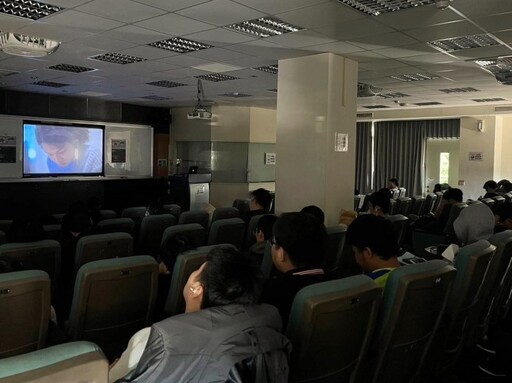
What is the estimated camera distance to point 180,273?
2.73m

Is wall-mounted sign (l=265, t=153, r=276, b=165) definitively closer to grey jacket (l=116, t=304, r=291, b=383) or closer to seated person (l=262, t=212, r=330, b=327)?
seated person (l=262, t=212, r=330, b=327)

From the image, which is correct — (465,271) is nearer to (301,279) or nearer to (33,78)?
(301,279)

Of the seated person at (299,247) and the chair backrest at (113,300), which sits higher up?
the seated person at (299,247)

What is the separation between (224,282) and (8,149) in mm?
9794

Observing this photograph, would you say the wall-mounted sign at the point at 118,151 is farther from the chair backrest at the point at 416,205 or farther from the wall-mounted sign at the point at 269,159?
the chair backrest at the point at 416,205

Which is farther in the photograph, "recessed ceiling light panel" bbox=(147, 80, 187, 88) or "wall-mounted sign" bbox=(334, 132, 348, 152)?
"recessed ceiling light panel" bbox=(147, 80, 187, 88)

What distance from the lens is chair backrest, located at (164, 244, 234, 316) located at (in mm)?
2712

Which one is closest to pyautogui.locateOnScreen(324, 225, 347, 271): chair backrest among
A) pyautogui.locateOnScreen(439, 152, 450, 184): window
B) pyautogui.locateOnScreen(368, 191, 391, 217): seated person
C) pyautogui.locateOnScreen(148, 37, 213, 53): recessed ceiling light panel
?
pyautogui.locateOnScreen(368, 191, 391, 217): seated person

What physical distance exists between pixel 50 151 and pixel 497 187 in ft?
33.2

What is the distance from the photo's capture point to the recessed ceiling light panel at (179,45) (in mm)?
5543

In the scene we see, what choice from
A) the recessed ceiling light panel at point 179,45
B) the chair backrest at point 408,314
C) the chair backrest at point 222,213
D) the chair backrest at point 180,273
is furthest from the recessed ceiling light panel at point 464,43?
the chair backrest at point 180,273

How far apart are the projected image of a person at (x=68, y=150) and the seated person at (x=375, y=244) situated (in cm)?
949

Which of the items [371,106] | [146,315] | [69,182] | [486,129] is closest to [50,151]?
[69,182]

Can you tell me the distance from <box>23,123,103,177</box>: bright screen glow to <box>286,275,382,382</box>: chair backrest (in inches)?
387
